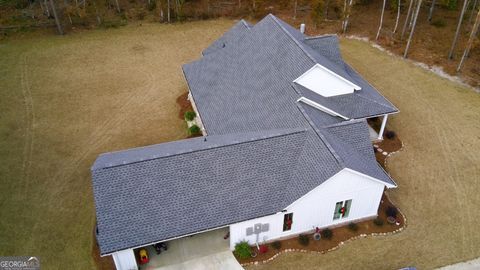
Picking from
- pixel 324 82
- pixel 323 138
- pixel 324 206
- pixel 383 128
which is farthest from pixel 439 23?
pixel 324 206

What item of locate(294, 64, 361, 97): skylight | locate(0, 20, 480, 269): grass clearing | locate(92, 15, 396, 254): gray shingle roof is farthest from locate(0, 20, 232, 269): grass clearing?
locate(294, 64, 361, 97): skylight

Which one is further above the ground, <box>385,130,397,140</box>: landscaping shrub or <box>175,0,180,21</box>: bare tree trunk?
<box>175,0,180,21</box>: bare tree trunk

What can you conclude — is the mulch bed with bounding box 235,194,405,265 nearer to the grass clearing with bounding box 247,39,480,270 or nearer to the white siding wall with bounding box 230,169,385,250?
the grass clearing with bounding box 247,39,480,270

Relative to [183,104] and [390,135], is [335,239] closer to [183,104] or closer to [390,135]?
[390,135]

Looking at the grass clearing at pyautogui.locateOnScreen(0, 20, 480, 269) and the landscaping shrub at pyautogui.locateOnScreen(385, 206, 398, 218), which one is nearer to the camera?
the grass clearing at pyautogui.locateOnScreen(0, 20, 480, 269)

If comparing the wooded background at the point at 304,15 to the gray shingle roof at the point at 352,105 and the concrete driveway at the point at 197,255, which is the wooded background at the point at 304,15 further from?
the concrete driveway at the point at 197,255

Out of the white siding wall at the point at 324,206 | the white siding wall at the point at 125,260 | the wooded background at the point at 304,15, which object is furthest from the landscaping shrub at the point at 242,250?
the wooded background at the point at 304,15
